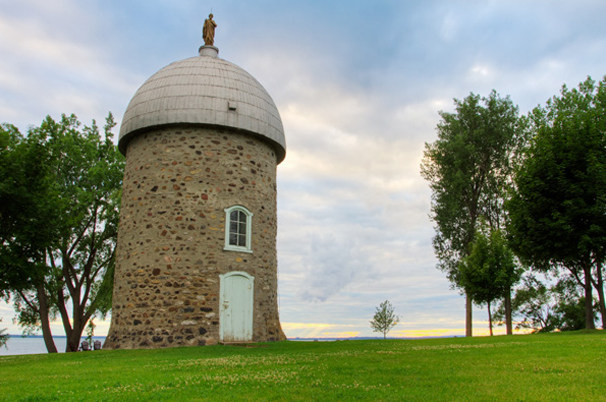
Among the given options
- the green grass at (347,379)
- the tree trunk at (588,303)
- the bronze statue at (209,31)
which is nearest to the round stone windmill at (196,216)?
the bronze statue at (209,31)

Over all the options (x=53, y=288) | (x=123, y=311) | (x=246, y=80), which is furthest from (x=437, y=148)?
(x=53, y=288)

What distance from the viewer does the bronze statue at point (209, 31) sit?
24.6 meters

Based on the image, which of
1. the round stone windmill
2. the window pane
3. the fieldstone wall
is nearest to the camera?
the fieldstone wall

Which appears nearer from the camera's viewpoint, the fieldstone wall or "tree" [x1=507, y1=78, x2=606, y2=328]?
the fieldstone wall

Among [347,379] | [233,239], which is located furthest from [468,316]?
[347,379]

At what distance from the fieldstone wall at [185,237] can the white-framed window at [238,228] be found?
0.70ft

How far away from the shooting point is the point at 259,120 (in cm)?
2106

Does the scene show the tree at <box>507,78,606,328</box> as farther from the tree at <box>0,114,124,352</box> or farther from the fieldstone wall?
the tree at <box>0,114,124,352</box>

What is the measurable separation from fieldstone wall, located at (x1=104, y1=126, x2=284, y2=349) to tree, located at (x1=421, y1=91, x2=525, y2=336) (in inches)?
555

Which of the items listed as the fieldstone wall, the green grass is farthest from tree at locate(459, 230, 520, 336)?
the green grass

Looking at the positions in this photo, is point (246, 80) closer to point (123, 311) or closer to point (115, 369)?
point (123, 311)

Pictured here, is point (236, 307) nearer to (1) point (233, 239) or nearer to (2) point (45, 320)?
(1) point (233, 239)

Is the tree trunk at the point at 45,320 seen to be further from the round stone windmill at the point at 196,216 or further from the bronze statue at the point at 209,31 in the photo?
the bronze statue at the point at 209,31

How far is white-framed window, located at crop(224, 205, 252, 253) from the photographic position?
1952 cm
